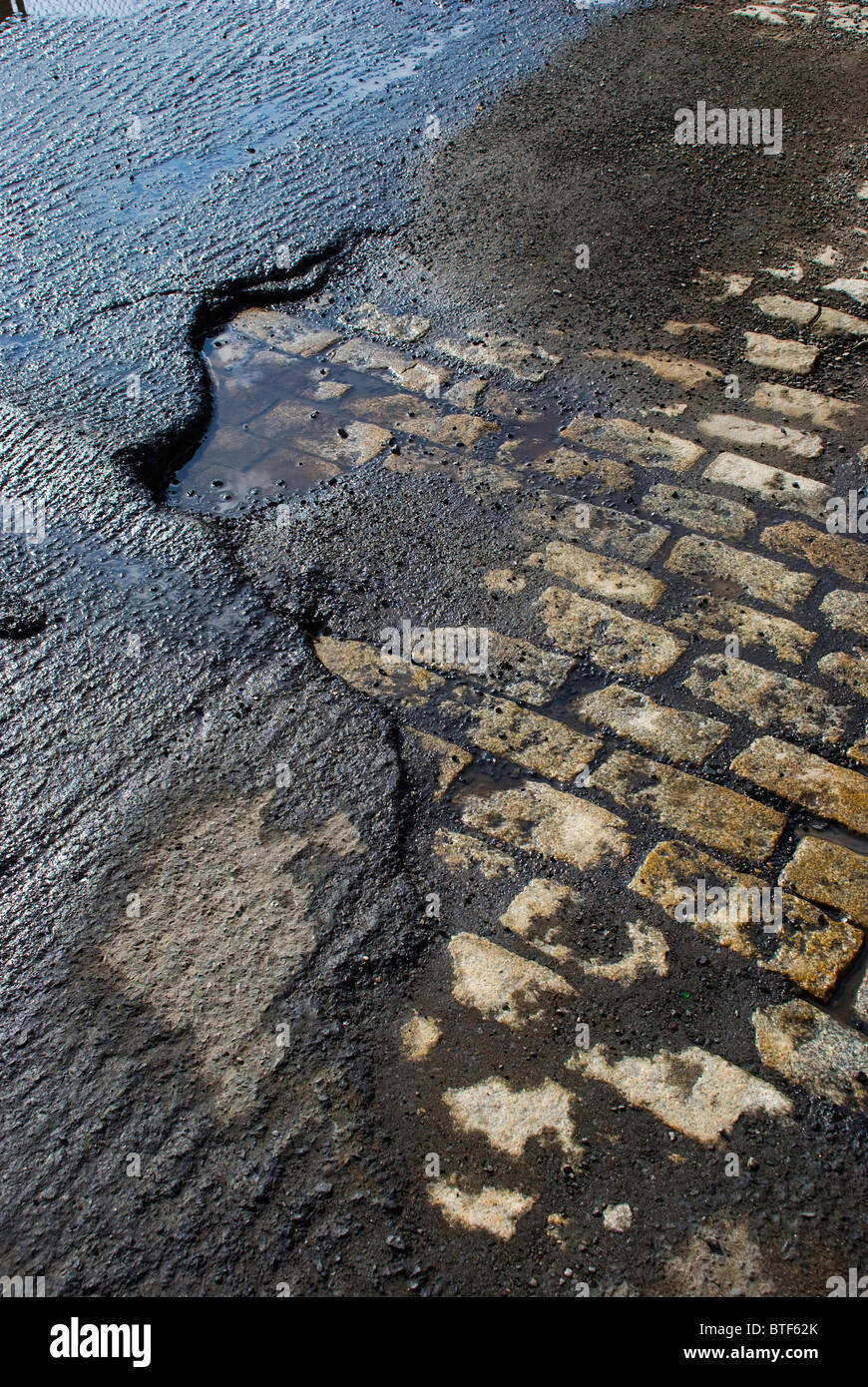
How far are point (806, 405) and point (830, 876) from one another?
314 centimetres

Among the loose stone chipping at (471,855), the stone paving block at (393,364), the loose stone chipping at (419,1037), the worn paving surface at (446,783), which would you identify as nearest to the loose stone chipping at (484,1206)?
the worn paving surface at (446,783)

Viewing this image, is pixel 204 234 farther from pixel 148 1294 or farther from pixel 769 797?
pixel 148 1294

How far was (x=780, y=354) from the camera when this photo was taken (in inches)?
225

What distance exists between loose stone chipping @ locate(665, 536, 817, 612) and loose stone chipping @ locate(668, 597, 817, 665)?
0.12 metres

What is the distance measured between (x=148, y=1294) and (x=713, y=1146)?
1.51 metres

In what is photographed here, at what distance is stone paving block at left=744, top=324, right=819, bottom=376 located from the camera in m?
5.64

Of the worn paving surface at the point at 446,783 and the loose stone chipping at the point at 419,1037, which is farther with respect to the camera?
the loose stone chipping at the point at 419,1037

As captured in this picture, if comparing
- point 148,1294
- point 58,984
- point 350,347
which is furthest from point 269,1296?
point 350,347

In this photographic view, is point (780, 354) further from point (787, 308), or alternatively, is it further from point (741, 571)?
point (741, 571)

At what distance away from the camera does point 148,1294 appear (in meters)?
2.42

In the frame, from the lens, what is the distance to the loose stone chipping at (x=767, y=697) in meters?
3.79

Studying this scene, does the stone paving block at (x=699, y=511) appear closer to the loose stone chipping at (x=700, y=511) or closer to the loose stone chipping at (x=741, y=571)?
the loose stone chipping at (x=700, y=511)

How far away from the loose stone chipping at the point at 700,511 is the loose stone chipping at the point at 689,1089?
2.66m

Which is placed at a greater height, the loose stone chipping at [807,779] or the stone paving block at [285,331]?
the stone paving block at [285,331]
